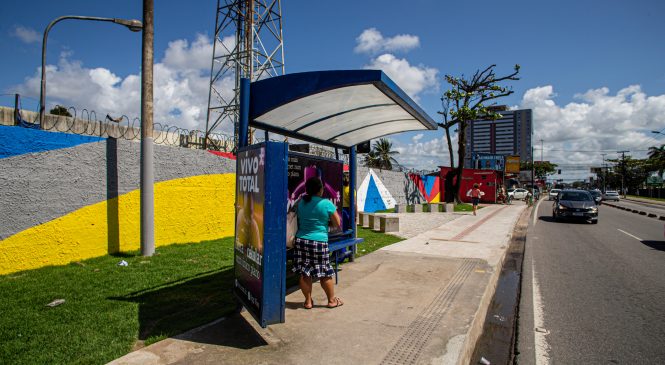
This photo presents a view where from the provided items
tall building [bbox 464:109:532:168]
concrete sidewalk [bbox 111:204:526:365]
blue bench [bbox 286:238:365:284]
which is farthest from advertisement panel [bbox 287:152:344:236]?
tall building [bbox 464:109:532:168]

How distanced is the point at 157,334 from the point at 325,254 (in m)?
1.90

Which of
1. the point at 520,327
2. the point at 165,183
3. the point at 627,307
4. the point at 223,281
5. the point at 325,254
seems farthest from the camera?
the point at 165,183

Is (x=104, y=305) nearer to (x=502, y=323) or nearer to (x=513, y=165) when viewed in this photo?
(x=502, y=323)

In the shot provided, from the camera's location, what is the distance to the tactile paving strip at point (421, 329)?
339cm

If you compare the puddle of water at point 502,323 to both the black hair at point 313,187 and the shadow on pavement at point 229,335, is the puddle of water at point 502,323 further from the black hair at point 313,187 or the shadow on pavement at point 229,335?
the black hair at point 313,187

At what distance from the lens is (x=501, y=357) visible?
4.05m

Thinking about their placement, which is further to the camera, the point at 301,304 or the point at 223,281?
the point at 223,281

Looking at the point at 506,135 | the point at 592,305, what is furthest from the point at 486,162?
the point at 506,135

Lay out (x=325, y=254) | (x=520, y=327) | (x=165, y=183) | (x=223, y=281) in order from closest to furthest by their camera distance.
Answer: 1. (x=325, y=254)
2. (x=520, y=327)
3. (x=223, y=281)
4. (x=165, y=183)

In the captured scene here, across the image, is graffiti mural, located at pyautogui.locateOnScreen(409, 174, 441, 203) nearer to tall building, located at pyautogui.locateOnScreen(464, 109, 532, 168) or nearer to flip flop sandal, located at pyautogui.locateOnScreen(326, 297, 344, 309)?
flip flop sandal, located at pyautogui.locateOnScreen(326, 297, 344, 309)

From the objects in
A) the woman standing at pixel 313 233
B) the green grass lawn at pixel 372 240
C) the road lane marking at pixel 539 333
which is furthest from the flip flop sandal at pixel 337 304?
the green grass lawn at pixel 372 240

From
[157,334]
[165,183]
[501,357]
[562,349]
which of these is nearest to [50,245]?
[165,183]

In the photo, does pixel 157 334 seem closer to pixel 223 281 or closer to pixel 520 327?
pixel 223 281

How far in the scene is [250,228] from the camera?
4074mm
